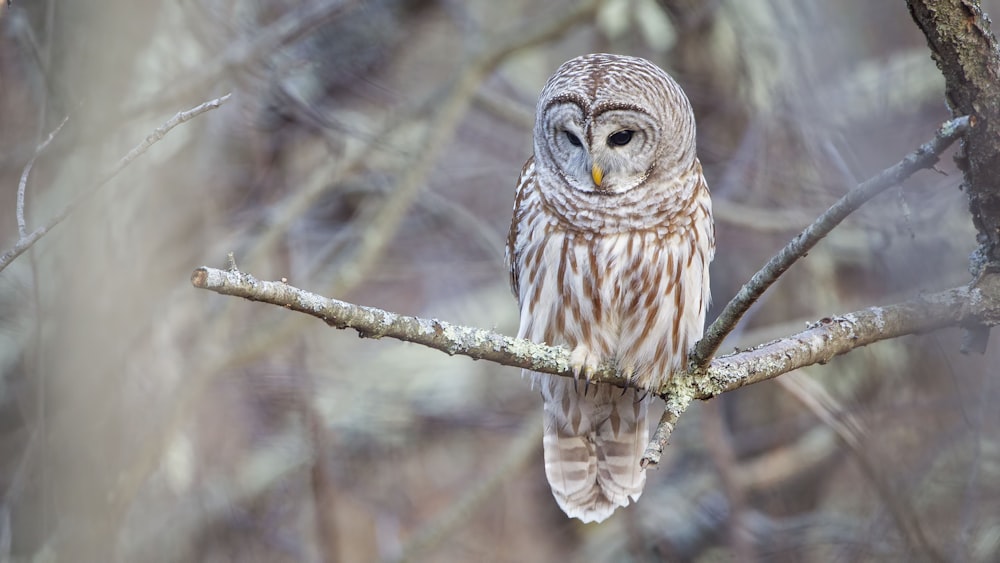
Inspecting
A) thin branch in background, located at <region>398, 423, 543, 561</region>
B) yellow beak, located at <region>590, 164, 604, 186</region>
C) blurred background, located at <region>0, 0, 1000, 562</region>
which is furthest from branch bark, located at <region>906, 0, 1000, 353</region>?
thin branch in background, located at <region>398, 423, 543, 561</region>

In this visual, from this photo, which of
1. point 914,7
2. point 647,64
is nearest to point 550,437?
point 647,64

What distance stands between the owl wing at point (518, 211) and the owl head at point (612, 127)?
0.15 m

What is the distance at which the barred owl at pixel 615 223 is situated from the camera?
403 centimetres

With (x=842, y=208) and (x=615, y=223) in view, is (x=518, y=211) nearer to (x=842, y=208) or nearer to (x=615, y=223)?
(x=615, y=223)

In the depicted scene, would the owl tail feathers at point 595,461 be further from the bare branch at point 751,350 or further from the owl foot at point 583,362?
the bare branch at point 751,350

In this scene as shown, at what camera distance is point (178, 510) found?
6.17 metres

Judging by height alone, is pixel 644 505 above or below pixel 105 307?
below

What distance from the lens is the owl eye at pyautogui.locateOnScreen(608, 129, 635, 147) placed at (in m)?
4.05

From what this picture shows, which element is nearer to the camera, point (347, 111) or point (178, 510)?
point (178, 510)

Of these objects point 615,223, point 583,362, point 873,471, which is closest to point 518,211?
point 615,223

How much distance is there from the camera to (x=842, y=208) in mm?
2701

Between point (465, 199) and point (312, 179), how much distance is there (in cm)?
229

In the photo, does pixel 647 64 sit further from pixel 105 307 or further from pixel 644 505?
pixel 644 505

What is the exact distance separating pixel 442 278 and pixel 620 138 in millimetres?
3926
